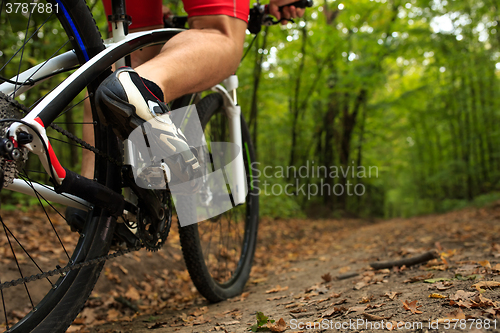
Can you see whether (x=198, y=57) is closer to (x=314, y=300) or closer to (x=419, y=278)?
(x=314, y=300)

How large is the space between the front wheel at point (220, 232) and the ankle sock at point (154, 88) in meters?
0.70

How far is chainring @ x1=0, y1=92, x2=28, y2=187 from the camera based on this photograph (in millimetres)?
793

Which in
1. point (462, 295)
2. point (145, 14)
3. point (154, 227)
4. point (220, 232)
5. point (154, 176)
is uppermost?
point (145, 14)

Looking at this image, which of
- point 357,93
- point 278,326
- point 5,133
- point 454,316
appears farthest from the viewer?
point 357,93

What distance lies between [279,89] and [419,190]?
51.5ft

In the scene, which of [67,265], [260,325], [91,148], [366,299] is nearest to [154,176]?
[91,148]

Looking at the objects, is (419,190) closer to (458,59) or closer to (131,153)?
(458,59)

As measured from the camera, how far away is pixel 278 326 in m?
1.14

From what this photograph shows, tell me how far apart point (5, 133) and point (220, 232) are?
168cm

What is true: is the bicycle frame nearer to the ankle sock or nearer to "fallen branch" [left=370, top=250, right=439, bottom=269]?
the ankle sock

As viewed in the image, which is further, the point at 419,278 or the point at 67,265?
the point at 419,278

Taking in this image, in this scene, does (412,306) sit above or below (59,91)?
below

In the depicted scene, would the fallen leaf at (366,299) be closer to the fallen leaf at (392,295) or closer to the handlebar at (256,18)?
the fallen leaf at (392,295)
